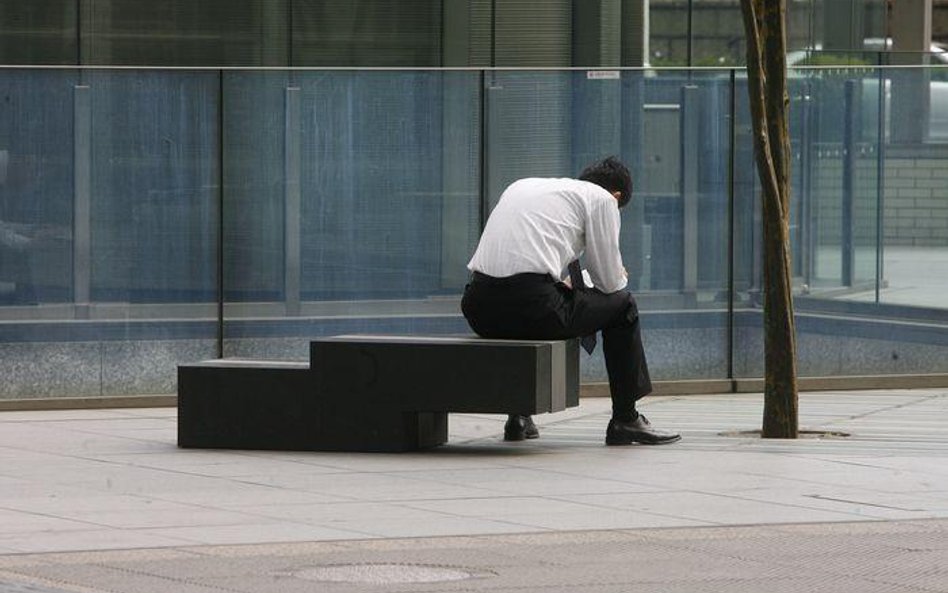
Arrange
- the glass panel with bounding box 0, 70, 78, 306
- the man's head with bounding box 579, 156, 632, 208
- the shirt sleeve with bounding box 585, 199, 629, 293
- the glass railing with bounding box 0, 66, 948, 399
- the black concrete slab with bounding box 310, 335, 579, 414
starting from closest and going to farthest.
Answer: the black concrete slab with bounding box 310, 335, 579, 414
the shirt sleeve with bounding box 585, 199, 629, 293
the man's head with bounding box 579, 156, 632, 208
the glass panel with bounding box 0, 70, 78, 306
the glass railing with bounding box 0, 66, 948, 399

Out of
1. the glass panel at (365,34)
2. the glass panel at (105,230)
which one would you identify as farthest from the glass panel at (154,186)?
the glass panel at (365,34)

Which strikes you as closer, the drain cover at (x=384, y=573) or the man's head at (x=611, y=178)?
the drain cover at (x=384, y=573)

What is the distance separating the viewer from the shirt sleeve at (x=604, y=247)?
10617 mm

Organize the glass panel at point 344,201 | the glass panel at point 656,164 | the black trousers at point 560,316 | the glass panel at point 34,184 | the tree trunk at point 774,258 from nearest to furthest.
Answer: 1. the black trousers at point 560,316
2. the tree trunk at point 774,258
3. the glass panel at point 34,184
4. the glass panel at point 344,201
5. the glass panel at point 656,164

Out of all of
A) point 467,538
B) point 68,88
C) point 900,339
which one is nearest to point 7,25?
point 68,88

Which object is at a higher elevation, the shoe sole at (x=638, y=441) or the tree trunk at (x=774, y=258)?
the tree trunk at (x=774, y=258)

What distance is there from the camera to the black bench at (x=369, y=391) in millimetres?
10180

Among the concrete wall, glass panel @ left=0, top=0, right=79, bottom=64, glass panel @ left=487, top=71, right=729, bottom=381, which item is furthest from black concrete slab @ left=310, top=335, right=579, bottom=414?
glass panel @ left=0, top=0, right=79, bottom=64

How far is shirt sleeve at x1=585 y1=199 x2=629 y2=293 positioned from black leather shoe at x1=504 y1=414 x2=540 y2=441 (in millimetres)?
916

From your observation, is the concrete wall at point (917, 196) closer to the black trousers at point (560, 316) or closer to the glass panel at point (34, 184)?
the black trousers at point (560, 316)

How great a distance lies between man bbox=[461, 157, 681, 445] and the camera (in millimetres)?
10477

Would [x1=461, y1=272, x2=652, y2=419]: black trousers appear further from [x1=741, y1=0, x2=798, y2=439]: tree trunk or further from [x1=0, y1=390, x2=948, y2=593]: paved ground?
[x1=741, y1=0, x2=798, y2=439]: tree trunk

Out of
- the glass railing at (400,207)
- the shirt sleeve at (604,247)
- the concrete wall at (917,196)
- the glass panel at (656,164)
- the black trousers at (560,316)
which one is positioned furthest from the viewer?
the concrete wall at (917,196)

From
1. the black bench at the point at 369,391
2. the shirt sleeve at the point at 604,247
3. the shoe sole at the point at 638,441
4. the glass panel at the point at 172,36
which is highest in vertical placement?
the glass panel at the point at 172,36
